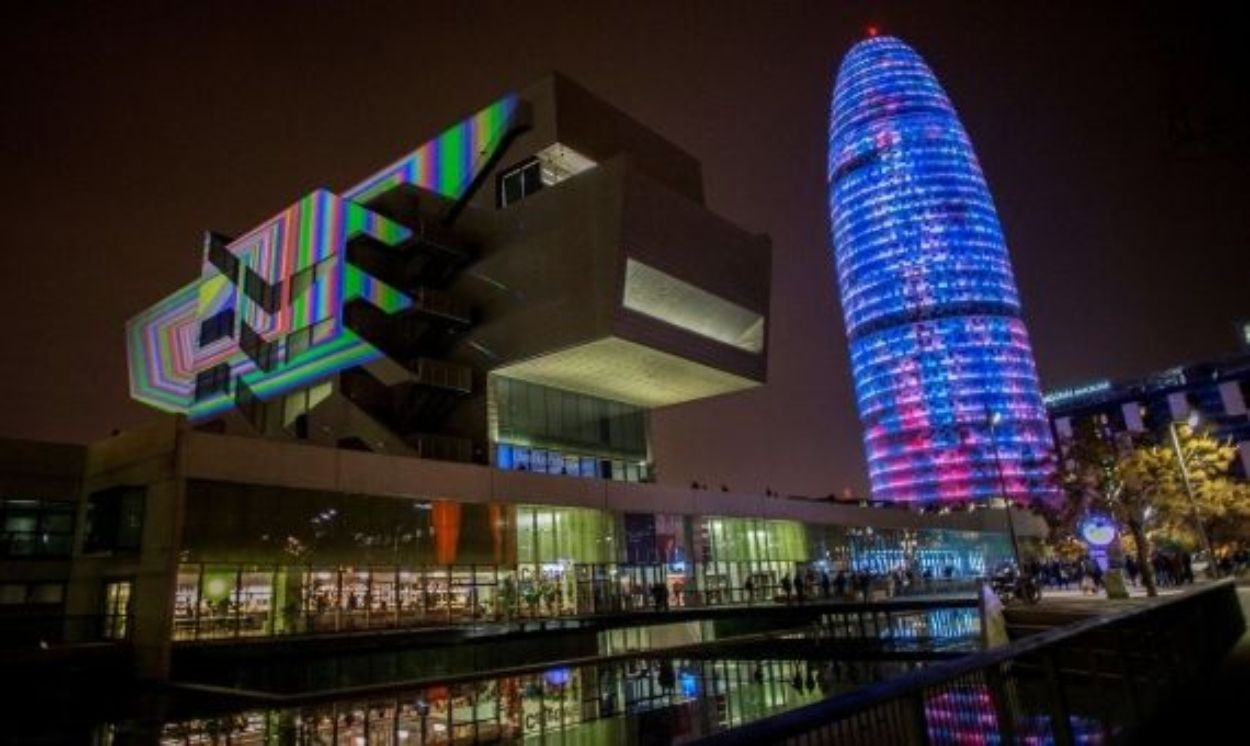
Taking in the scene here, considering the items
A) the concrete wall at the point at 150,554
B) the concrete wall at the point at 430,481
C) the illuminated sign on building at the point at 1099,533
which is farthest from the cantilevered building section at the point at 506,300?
the illuminated sign on building at the point at 1099,533

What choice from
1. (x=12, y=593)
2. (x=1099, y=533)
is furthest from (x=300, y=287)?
(x=1099, y=533)

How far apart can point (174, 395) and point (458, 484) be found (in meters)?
44.3

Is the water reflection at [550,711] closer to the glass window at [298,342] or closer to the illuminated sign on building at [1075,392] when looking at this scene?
the glass window at [298,342]

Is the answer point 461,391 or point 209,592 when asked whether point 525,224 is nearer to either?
point 461,391

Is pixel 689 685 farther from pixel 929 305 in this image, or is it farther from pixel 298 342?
pixel 929 305

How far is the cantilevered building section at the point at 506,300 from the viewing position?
46625 millimetres

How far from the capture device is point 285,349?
176 ft

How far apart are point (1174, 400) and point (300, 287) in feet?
464


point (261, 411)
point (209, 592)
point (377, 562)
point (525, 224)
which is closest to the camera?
point (209, 592)

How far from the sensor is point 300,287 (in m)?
53.4

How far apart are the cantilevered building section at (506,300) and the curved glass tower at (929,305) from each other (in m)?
103

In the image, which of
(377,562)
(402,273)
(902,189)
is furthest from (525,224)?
(902,189)

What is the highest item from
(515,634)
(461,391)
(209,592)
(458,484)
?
(461,391)

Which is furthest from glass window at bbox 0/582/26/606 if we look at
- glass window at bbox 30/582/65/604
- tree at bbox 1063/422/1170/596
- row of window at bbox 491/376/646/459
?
tree at bbox 1063/422/1170/596
